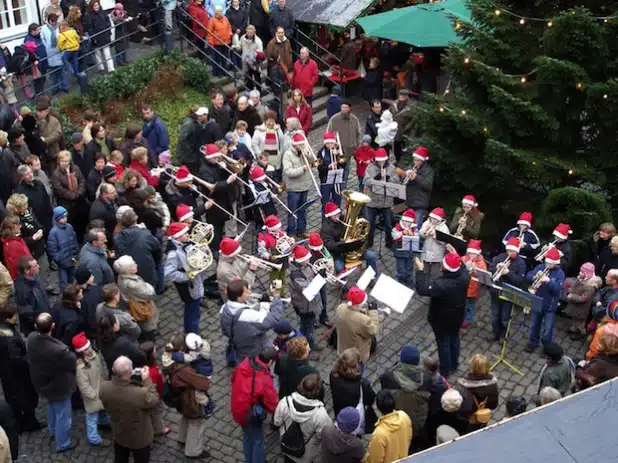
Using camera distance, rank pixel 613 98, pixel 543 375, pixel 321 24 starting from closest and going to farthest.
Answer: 1. pixel 543 375
2. pixel 613 98
3. pixel 321 24

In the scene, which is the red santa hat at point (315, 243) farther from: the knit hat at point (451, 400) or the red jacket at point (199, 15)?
the red jacket at point (199, 15)

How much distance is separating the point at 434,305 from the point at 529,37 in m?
5.22

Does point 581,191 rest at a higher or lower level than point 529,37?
lower

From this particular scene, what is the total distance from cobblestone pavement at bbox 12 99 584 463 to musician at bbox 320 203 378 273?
26.3 inches

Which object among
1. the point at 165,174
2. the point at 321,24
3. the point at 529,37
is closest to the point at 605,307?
the point at 529,37

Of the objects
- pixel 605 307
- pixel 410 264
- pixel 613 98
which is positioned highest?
pixel 613 98

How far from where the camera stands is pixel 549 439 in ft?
21.6

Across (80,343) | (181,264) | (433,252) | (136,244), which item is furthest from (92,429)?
(433,252)

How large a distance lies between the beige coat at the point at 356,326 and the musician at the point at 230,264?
1376 millimetres

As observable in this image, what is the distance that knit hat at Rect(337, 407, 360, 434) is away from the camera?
28.0ft

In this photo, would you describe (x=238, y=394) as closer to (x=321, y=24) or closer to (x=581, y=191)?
(x=581, y=191)

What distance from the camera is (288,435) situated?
9180mm

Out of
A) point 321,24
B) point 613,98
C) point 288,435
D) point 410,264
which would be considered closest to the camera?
point 288,435

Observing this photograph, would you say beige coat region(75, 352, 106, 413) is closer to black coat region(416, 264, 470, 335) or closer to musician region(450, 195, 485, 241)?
black coat region(416, 264, 470, 335)
